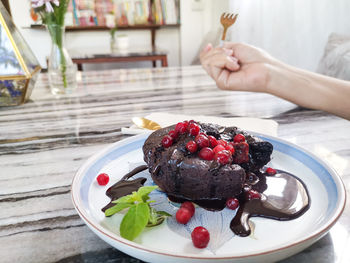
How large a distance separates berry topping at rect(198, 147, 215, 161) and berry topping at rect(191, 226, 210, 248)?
0.19m

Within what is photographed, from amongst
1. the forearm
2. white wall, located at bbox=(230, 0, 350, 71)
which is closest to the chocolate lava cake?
the forearm

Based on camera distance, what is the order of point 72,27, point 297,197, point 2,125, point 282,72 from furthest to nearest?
point 72,27, point 282,72, point 2,125, point 297,197

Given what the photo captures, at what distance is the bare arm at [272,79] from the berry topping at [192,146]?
726 mm

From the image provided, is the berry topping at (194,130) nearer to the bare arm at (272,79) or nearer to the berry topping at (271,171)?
the berry topping at (271,171)

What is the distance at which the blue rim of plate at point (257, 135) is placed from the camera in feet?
1.44

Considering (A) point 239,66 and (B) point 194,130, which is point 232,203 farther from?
(A) point 239,66

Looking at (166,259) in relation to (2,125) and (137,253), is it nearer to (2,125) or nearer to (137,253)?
(137,253)

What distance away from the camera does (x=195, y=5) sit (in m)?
4.55

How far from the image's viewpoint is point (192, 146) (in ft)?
2.21

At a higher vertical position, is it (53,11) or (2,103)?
(53,11)

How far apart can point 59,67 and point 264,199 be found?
1298 mm

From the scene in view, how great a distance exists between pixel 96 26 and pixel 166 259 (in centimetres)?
459

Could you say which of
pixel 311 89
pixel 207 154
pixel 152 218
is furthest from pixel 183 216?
pixel 311 89

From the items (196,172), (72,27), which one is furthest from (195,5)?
(196,172)
